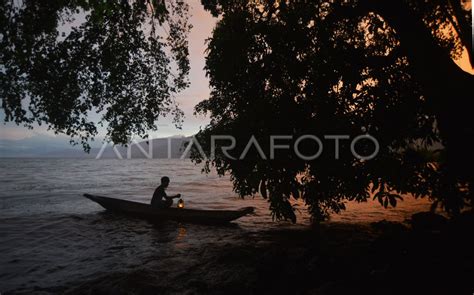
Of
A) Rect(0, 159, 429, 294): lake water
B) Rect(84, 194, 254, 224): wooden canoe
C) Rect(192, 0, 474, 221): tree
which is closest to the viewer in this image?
Rect(192, 0, 474, 221): tree

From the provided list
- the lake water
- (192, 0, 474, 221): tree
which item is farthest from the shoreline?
(192, 0, 474, 221): tree

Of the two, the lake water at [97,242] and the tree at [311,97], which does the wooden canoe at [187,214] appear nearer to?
the lake water at [97,242]

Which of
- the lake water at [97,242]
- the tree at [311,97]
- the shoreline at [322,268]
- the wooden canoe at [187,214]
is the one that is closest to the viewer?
the shoreline at [322,268]

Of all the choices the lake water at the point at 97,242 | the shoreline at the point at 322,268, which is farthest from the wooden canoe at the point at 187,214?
the shoreline at the point at 322,268

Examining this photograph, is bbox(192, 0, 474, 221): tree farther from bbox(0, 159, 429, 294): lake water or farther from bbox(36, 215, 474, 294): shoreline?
bbox(0, 159, 429, 294): lake water

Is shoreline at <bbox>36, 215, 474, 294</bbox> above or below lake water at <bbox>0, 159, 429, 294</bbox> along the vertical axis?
above

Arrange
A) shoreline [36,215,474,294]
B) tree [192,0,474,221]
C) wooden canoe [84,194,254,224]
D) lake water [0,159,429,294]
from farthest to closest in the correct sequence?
wooden canoe [84,194,254,224]
lake water [0,159,429,294]
tree [192,0,474,221]
shoreline [36,215,474,294]

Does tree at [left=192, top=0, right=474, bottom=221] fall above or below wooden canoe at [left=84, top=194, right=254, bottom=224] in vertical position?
above

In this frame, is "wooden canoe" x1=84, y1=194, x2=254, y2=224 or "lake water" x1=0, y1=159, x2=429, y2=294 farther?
"wooden canoe" x1=84, y1=194, x2=254, y2=224

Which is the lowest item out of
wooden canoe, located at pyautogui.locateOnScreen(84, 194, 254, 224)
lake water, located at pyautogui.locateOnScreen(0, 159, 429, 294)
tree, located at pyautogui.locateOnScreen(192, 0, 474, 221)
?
lake water, located at pyautogui.locateOnScreen(0, 159, 429, 294)

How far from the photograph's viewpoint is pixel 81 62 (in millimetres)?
9086

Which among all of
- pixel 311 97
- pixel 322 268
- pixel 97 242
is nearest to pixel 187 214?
pixel 97 242

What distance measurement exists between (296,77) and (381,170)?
3610 mm

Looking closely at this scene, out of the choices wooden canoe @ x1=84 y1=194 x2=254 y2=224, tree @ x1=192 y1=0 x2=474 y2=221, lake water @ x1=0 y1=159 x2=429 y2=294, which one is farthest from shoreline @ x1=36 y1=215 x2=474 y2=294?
wooden canoe @ x1=84 y1=194 x2=254 y2=224
